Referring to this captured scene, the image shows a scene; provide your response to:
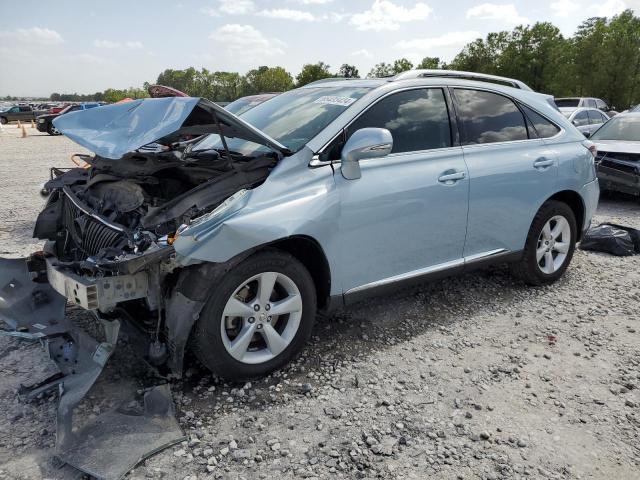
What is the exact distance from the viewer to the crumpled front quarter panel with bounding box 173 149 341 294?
8.86 ft

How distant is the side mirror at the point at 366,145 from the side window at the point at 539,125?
76.9 inches

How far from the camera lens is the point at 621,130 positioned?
960 centimetres

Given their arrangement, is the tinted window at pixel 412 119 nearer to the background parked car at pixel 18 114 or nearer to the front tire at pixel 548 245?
the front tire at pixel 548 245

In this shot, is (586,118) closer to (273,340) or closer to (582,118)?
(582,118)

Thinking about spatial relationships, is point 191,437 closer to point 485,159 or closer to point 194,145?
point 194,145

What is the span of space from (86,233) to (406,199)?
2096 millimetres

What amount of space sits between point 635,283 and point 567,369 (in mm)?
2192

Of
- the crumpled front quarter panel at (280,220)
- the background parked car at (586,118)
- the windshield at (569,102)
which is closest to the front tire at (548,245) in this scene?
the crumpled front quarter panel at (280,220)

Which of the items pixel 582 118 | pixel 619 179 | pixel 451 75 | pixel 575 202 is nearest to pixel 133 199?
pixel 451 75

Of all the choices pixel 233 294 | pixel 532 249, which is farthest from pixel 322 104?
pixel 532 249

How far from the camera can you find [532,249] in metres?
4.58

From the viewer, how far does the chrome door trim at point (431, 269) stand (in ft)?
11.4

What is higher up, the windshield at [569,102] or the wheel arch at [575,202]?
the windshield at [569,102]

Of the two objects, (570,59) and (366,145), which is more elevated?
(570,59)
